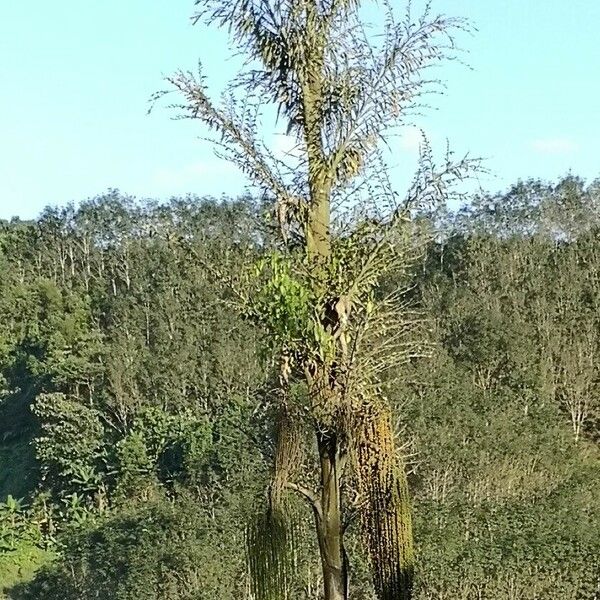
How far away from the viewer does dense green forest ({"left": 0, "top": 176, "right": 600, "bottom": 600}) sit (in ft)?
39.3

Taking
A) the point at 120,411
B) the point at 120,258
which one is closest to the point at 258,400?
the point at 120,411

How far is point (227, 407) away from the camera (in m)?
21.3

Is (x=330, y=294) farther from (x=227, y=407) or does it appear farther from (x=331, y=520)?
(x=227, y=407)

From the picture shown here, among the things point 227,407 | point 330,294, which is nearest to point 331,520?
point 330,294

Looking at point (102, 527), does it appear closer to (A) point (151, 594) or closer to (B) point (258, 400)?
(A) point (151, 594)

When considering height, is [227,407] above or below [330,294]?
above

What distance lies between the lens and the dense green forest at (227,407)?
472 inches

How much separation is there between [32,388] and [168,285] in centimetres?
480

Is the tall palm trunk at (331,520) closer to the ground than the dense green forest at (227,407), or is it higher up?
closer to the ground

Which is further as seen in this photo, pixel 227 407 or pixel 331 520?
pixel 227 407

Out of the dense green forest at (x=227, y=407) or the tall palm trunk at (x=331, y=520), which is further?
the dense green forest at (x=227, y=407)

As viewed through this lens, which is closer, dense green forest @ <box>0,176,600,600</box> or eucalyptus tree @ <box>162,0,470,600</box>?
eucalyptus tree @ <box>162,0,470,600</box>

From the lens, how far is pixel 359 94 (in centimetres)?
301

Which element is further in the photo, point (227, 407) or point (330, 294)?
point (227, 407)
